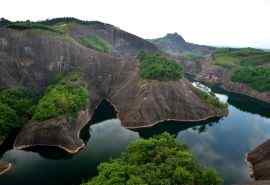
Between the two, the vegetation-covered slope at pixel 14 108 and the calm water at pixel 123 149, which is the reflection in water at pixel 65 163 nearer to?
the calm water at pixel 123 149

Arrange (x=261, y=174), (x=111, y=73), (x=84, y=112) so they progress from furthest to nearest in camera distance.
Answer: (x=111, y=73)
(x=84, y=112)
(x=261, y=174)

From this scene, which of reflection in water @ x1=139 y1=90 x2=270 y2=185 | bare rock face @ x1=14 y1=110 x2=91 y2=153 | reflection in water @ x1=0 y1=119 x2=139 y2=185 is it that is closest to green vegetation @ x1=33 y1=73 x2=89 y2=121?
bare rock face @ x1=14 y1=110 x2=91 y2=153

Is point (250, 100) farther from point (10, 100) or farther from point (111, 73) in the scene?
point (10, 100)

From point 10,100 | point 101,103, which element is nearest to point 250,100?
point 101,103

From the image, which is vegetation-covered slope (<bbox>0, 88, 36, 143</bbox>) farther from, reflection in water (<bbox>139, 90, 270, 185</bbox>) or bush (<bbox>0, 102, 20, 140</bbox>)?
reflection in water (<bbox>139, 90, 270, 185</bbox>)

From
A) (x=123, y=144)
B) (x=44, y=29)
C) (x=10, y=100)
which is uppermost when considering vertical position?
(x=44, y=29)

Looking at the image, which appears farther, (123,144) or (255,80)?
(255,80)
